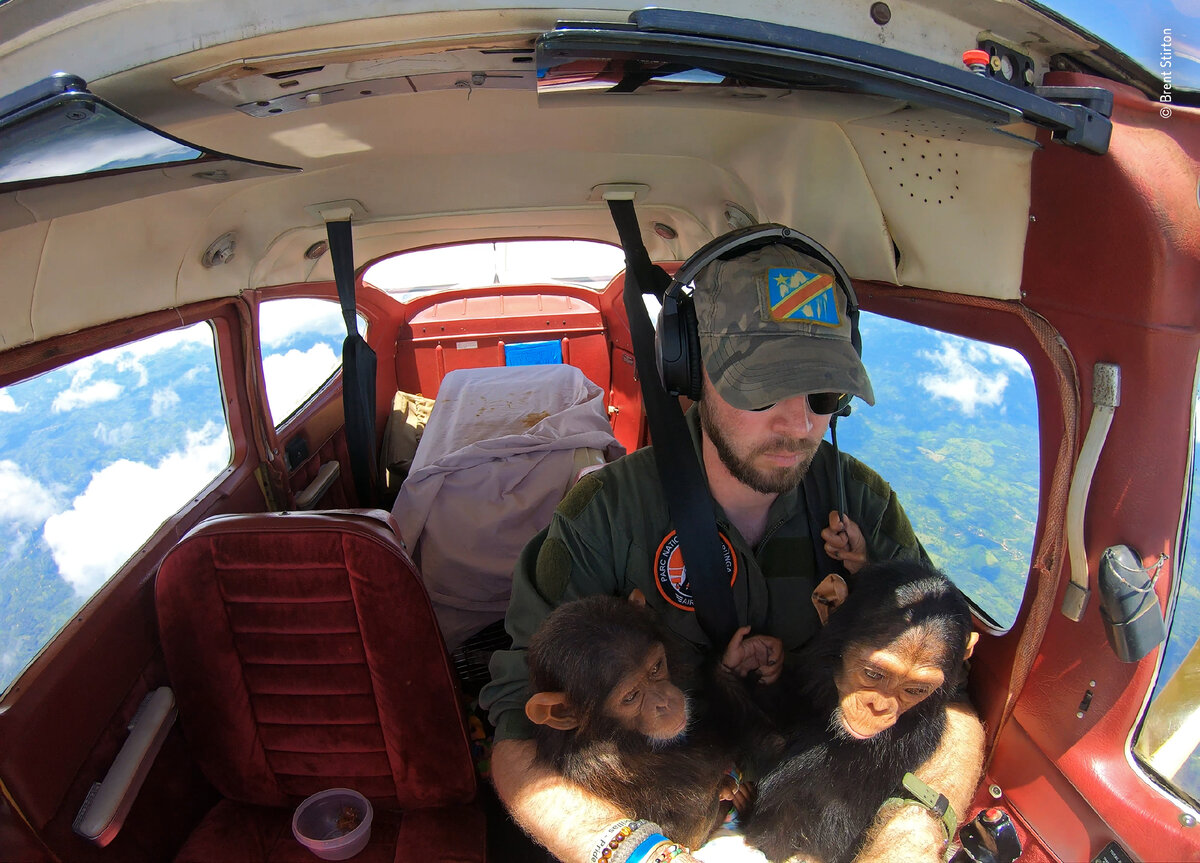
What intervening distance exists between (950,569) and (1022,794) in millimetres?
632

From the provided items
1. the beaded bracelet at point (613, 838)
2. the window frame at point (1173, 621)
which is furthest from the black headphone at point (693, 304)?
the beaded bracelet at point (613, 838)

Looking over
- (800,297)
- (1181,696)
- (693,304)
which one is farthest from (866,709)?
(693,304)

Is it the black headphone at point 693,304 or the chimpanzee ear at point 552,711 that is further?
the black headphone at point 693,304

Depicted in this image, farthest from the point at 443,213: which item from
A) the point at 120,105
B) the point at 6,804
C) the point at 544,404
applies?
the point at 6,804

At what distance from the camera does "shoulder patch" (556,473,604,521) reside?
2094mm

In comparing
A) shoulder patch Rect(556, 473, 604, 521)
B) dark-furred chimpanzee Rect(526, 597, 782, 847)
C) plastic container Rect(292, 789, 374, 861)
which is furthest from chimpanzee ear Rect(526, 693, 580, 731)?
plastic container Rect(292, 789, 374, 861)

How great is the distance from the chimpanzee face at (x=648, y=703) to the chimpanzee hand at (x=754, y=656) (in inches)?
9.6

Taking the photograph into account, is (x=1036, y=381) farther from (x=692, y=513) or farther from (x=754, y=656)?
(x=754, y=656)

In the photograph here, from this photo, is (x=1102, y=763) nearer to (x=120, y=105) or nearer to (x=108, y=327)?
(x=120, y=105)

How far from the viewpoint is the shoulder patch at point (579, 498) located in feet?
6.87

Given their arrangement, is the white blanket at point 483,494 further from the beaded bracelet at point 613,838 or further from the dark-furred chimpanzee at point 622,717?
the beaded bracelet at point 613,838

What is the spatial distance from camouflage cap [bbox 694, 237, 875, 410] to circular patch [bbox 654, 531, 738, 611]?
0.54m

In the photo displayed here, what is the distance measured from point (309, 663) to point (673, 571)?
45.5 inches

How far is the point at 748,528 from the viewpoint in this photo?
2.22 metres
